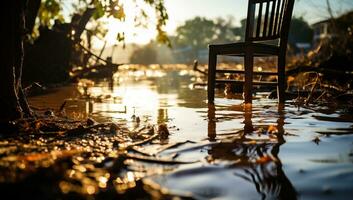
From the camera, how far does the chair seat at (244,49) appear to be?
4594 millimetres

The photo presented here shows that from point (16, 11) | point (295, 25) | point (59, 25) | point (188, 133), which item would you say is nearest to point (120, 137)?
point (188, 133)

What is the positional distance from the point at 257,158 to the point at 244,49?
9.18 feet

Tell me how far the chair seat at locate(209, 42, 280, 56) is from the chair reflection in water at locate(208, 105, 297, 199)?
1.74 m

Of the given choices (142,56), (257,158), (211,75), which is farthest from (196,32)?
(257,158)

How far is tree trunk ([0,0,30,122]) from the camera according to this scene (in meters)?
2.79

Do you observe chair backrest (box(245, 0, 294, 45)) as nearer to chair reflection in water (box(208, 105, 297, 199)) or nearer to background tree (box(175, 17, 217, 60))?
chair reflection in water (box(208, 105, 297, 199))

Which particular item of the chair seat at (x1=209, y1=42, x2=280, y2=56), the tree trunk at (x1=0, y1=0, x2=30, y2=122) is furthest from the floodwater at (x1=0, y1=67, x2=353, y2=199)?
the chair seat at (x1=209, y1=42, x2=280, y2=56)

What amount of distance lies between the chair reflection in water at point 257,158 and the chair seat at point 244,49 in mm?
1742

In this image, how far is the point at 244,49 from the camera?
15.3 feet

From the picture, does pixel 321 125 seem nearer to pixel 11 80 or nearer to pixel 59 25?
pixel 11 80

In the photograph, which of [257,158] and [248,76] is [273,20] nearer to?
[248,76]

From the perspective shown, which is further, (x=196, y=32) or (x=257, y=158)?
(x=196, y=32)

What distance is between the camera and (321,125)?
3117 millimetres

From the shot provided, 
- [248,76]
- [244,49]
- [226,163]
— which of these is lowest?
[226,163]
